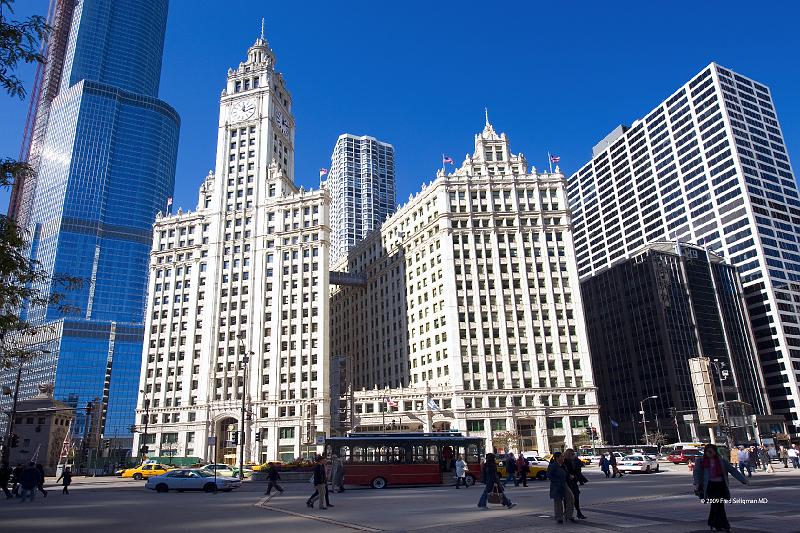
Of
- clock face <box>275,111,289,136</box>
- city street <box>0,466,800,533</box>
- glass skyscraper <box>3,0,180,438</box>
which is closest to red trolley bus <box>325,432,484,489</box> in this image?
city street <box>0,466,800,533</box>

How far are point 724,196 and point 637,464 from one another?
117 m

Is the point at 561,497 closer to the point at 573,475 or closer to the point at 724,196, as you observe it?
the point at 573,475

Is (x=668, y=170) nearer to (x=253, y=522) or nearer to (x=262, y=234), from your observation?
(x=262, y=234)

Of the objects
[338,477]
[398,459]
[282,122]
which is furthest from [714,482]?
[282,122]

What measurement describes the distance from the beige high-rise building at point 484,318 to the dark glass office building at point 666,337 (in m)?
32.3

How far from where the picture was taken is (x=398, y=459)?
37.8 meters

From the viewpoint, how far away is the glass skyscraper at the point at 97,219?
17525 centimetres

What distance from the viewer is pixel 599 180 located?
180 metres

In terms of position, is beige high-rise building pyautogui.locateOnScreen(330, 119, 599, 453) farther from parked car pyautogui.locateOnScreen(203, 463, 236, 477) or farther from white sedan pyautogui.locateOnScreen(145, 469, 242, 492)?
white sedan pyautogui.locateOnScreen(145, 469, 242, 492)

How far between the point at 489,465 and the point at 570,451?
4179 mm

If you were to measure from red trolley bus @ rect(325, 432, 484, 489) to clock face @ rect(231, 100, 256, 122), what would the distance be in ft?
316

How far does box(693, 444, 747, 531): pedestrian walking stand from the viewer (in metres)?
13.4

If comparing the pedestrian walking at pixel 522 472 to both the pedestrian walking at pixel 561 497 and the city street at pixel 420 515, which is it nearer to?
the city street at pixel 420 515

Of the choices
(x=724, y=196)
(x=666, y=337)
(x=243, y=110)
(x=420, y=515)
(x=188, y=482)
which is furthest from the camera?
(x=724, y=196)
